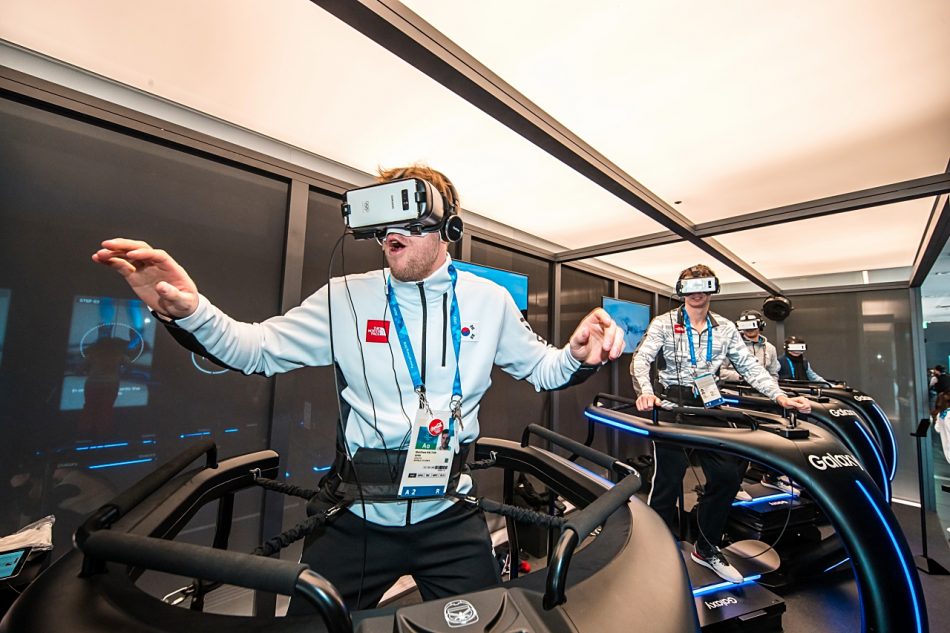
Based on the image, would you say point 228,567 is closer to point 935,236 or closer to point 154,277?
point 154,277

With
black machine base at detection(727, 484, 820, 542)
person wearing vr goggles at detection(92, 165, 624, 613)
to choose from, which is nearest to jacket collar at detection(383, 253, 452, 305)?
person wearing vr goggles at detection(92, 165, 624, 613)

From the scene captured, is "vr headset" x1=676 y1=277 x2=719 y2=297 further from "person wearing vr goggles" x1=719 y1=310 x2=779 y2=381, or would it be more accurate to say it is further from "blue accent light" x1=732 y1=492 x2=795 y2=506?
"person wearing vr goggles" x1=719 y1=310 x2=779 y2=381

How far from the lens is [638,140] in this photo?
2336mm

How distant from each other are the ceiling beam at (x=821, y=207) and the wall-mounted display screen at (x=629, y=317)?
1.65 m

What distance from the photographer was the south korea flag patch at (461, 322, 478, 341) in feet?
4.30

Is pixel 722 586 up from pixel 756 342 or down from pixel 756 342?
down

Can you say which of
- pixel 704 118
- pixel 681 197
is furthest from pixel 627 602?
pixel 681 197

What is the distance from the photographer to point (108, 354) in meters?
1.84

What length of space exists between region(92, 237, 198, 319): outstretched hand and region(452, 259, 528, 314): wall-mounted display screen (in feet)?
8.07

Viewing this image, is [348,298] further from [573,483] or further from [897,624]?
[897,624]

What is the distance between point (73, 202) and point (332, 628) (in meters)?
2.37

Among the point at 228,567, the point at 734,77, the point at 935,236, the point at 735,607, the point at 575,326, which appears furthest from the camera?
the point at 575,326

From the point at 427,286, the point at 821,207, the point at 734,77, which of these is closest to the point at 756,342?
the point at 821,207

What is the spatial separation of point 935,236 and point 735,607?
144 inches
